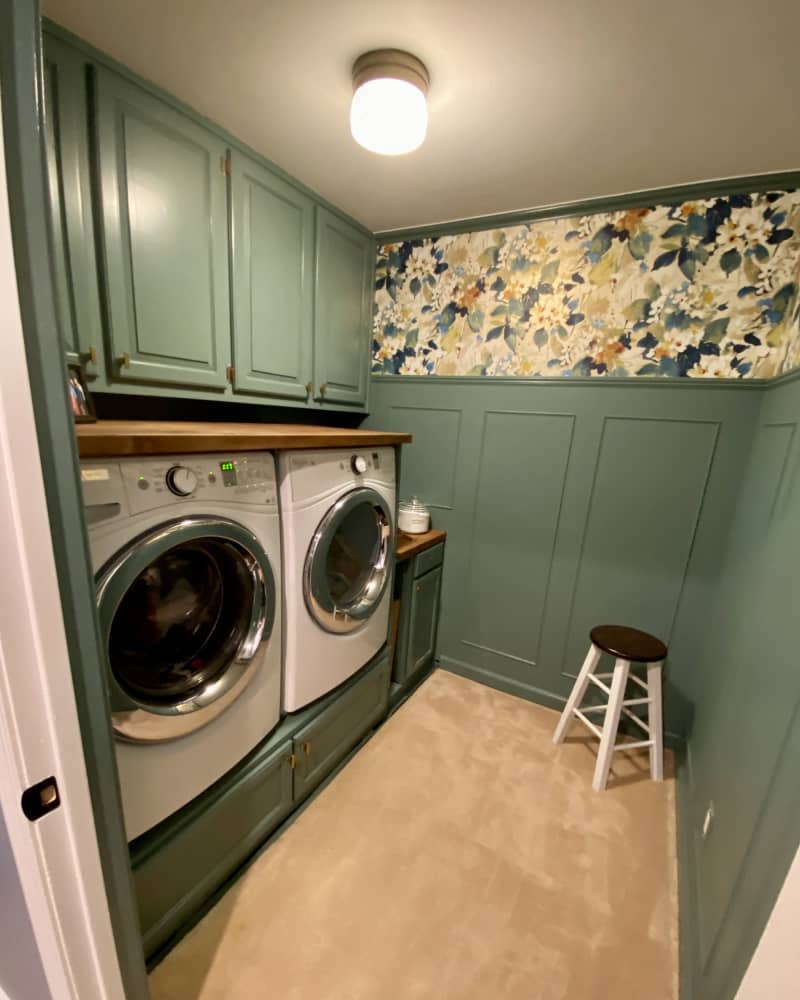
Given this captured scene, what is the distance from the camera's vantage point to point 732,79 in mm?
1116

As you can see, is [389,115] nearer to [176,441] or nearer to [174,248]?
[174,248]

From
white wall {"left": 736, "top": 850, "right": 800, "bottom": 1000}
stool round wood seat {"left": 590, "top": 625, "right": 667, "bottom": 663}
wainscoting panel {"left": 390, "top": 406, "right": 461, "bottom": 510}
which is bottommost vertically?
stool round wood seat {"left": 590, "top": 625, "right": 667, "bottom": 663}

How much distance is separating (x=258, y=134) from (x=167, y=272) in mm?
607

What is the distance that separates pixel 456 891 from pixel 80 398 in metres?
1.83

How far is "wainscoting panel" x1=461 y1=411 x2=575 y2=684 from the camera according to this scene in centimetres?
207

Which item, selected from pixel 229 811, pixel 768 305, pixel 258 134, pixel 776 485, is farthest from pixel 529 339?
pixel 229 811

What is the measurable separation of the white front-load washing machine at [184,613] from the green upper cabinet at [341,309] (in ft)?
3.57

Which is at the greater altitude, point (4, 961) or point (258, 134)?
point (258, 134)

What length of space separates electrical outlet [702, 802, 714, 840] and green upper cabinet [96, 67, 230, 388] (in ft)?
7.20

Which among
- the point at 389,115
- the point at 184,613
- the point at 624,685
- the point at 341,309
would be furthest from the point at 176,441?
the point at 624,685

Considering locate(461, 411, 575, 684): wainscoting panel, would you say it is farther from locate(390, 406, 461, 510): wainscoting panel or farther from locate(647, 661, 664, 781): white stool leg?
locate(647, 661, 664, 781): white stool leg

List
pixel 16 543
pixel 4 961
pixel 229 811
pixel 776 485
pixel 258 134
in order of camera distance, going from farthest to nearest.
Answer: pixel 258 134 → pixel 776 485 → pixel 229 811 → pixel 4 961 → pixel 16 543

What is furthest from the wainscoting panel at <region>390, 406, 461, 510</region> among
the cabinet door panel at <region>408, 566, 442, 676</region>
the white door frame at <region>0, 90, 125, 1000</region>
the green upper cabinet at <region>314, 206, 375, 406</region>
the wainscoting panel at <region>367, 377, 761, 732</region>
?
the white door frame at <region>0, 90, 125, 1000</region>

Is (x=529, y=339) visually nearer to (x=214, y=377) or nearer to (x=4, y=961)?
(x=214, y=377)
